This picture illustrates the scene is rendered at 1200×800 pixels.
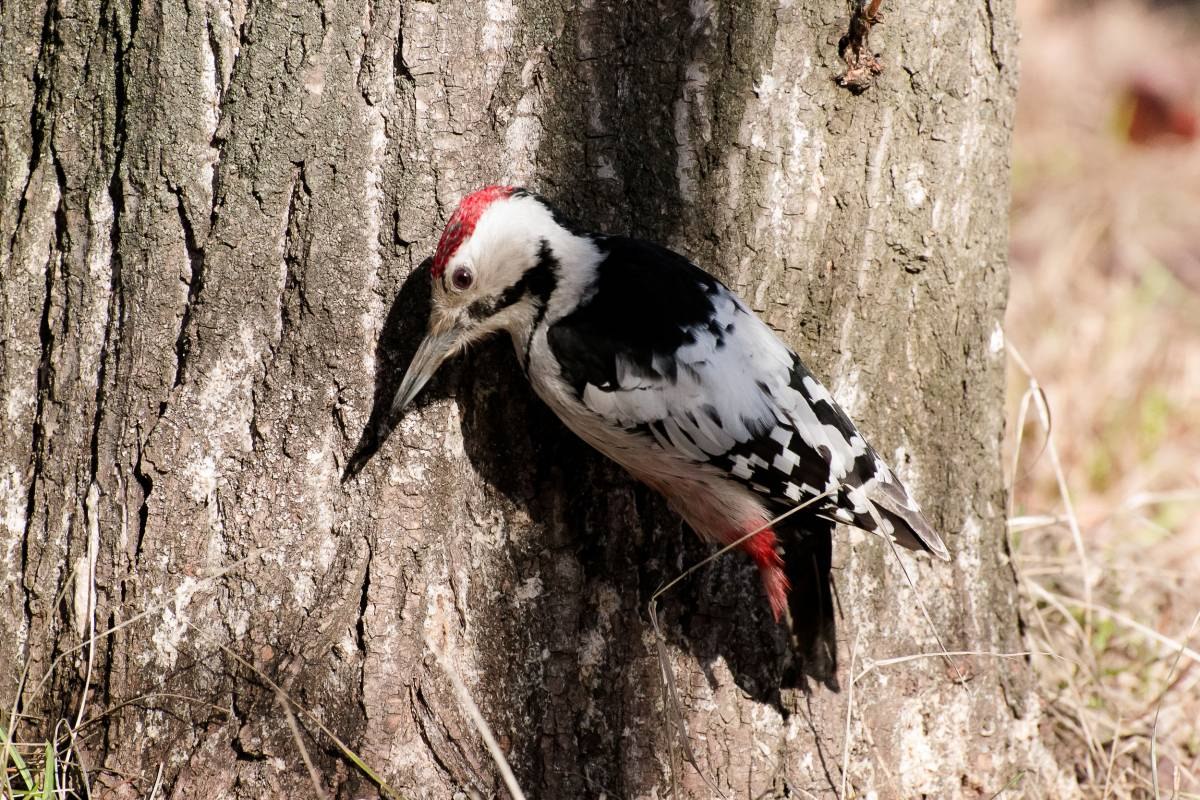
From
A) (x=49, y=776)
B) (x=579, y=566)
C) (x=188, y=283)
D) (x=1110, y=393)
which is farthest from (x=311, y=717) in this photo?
(x=1110, y=393)

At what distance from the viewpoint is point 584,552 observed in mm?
2328

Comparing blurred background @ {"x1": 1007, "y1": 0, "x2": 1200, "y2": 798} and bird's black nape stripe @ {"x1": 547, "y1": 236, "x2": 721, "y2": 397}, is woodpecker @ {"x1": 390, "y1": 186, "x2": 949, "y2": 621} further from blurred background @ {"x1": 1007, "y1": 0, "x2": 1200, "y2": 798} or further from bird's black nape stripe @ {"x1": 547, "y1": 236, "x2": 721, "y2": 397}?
blurred background @ {"x1": 1007, "y1": 0, "x2": 1200, "y2": 798}

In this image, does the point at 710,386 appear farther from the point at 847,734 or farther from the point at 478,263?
the point at 847,734

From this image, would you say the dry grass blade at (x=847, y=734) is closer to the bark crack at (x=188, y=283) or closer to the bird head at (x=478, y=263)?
the bird head at (x=478, y=263)

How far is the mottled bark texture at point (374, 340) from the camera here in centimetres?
212

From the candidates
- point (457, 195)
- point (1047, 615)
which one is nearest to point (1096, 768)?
point (1047, 615)

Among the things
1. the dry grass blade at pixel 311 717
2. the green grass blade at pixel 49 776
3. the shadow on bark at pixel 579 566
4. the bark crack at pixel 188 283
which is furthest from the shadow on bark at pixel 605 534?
the green grass blade at pixel 49 776

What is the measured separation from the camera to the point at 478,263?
2178 millimetres

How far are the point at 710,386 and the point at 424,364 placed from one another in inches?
22.6

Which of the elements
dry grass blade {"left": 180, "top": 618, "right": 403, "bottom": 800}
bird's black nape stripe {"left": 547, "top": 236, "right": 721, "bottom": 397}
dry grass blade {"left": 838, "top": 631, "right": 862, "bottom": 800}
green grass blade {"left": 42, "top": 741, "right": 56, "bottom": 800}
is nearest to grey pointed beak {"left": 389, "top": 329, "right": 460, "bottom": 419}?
bird's black nape stripe {"left": 547, "top": 236, "right": 721, "bottom": 397}

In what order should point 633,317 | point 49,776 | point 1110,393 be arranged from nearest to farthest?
point 49,776, point 633,317, point 1110,393

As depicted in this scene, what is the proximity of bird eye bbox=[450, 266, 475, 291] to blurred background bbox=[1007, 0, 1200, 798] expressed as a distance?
55.5 inches

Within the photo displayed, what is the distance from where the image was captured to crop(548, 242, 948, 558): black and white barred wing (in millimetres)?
2193

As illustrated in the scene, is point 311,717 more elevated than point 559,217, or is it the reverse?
point 559,217
